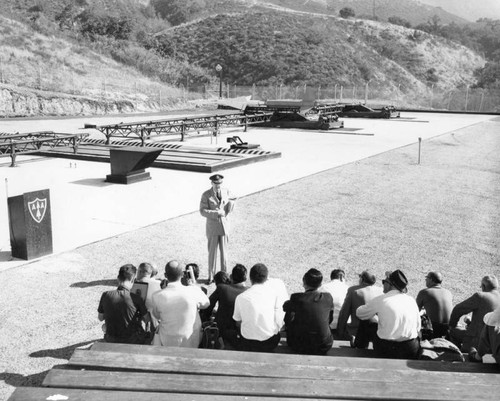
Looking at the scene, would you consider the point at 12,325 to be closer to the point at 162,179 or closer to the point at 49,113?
the point at 162,179

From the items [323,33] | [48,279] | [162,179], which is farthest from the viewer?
[323,33]

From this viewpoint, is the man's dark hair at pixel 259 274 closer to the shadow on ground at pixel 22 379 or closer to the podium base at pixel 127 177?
the shadow on ground at pixel 22 379

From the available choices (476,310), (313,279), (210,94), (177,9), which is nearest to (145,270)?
(313,279)

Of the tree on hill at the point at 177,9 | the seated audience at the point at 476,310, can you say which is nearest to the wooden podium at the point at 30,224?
the seated audience at the point at 476,310

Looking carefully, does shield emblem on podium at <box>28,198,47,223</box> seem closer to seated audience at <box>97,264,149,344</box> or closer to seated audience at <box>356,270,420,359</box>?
seated audience at <box>97,264,149,344</box>

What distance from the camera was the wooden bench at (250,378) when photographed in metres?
4.28

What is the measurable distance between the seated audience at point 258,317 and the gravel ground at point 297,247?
2021 millimetres

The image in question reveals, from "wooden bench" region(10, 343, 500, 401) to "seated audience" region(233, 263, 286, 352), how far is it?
37cm

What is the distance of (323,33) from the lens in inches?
3910

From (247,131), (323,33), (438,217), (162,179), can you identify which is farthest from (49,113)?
(323,33)

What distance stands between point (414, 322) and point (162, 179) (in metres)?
12.6

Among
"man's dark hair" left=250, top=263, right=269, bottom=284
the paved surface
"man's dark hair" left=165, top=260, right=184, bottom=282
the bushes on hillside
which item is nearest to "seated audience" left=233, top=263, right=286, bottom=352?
"man's dark hair" left=250, top=263, right=269, bottom=284

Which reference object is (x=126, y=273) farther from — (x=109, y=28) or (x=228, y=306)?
(x=109, y=28)

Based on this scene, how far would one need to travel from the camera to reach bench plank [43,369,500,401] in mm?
4293
